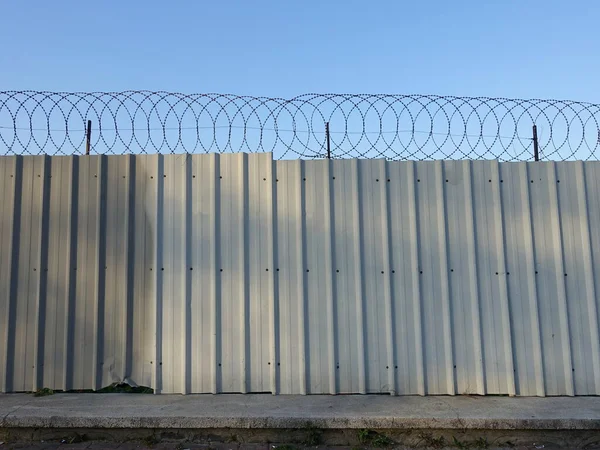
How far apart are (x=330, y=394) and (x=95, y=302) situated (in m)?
2.61

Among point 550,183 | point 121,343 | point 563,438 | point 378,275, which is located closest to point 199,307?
point 121,343

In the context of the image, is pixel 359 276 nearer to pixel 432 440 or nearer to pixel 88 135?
pixel 432 440

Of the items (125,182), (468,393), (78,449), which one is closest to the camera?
(78,449)

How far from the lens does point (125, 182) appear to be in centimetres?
458

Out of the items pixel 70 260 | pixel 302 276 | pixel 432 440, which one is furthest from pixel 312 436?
pixel 70 260

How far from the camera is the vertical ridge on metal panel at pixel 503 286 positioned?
424 centimetres

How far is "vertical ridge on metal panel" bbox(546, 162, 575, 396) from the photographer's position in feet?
13.9

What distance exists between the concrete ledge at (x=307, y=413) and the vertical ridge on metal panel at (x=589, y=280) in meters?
0.28

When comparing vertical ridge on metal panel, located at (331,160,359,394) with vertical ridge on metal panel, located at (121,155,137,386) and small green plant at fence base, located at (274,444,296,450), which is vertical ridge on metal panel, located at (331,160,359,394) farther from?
vertical ridge on metal panel, located at (121,155,137,386)

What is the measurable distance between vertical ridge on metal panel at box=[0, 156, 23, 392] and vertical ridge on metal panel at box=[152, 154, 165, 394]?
1.52 metres

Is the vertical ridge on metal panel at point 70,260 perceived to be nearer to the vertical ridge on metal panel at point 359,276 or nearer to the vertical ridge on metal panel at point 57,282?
the vertical ridge on metal panel at point 57,282

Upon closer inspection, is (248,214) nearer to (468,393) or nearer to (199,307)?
(199,307)

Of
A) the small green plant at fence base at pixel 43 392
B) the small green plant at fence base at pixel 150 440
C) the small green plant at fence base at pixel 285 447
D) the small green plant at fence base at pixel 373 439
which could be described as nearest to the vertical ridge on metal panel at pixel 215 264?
the small green plant at fence base at pixel 150 440

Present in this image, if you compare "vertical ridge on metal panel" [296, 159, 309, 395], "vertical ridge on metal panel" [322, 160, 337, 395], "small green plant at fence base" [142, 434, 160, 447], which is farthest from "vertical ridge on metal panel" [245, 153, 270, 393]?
"small green plant at fence base" [142, 434, 160, 447]
